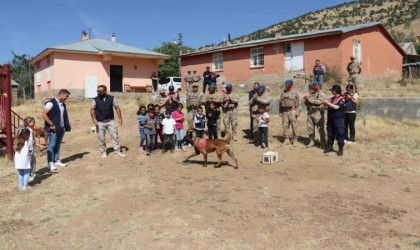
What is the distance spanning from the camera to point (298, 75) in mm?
20547

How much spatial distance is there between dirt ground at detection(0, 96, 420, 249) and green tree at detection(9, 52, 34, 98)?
39.7 m

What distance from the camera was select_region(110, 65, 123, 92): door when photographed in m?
24.8

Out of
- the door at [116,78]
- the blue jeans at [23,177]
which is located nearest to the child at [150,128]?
the blue jeans at [23,177]

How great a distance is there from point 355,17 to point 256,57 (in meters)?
49.6

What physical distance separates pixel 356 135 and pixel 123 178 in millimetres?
7150

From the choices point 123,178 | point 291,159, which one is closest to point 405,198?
point 291,159

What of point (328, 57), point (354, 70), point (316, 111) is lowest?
point (316, 111)

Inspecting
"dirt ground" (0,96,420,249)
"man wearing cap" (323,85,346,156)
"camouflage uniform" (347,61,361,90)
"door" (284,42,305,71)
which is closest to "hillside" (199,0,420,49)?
"door" (284,42,305,71)

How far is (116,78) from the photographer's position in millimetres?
24984

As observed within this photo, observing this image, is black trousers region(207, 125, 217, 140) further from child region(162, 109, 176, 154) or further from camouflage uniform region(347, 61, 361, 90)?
camouflage uniform region(347, 61, 361, 90)

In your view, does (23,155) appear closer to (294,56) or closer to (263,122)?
(263,122)

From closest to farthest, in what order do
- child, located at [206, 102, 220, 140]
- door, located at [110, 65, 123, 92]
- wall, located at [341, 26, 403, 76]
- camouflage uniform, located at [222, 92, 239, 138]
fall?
1. child, located at [206, 102, 220, 140]
2. camouflage uniform, located at [222, 92, 239, 138]
3. wall, located at [341, 26, 403, 76]
4. door, located at [110, 65, 123, 92]

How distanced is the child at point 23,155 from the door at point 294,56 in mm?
18006

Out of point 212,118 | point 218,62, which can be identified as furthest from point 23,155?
point 218,62
